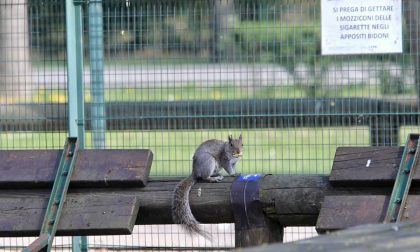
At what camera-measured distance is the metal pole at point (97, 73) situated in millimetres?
7863

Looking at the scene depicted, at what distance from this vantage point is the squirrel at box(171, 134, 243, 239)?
19.0 feet

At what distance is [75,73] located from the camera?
7.29m

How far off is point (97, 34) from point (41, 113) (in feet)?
2.88

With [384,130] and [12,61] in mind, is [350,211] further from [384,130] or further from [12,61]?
[12,61]

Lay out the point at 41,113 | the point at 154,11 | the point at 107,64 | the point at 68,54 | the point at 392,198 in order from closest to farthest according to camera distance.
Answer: the point at 392,198 < the point at 68,54 < the point at 154,11 < the point at 41,113 < the point at 107,64

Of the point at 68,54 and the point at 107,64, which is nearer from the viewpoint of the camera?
the point at 68,54

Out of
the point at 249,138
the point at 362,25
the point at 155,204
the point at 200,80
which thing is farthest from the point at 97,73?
the point at 155,204

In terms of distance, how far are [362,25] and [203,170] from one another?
1620mm

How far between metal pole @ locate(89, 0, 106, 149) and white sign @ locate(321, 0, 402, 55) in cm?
181

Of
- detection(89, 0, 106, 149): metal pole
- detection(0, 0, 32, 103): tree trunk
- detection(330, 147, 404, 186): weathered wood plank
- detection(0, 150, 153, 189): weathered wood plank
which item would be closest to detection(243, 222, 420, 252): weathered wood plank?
detection(330, 147, 404, 186): weathered wood plank

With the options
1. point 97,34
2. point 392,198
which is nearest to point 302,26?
point 97,34

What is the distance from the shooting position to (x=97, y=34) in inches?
316

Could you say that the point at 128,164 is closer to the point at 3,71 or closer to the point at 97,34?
the point at 97,34

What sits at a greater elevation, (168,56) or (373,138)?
(168,56)
